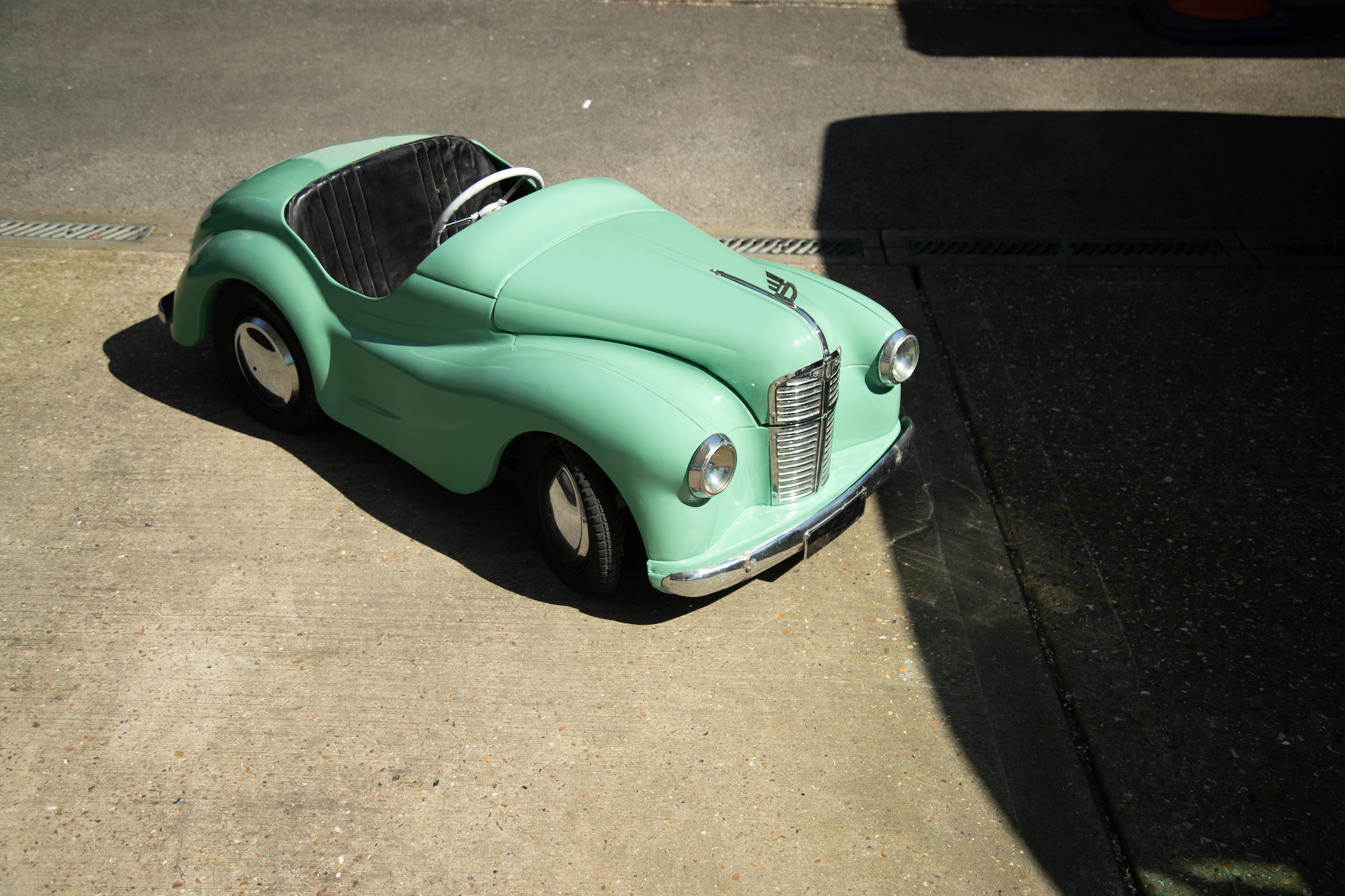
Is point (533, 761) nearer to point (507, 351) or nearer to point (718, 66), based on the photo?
point (507, 351)

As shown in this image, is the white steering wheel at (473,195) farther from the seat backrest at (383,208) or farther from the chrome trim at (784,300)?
the chrome trim at (784,300)

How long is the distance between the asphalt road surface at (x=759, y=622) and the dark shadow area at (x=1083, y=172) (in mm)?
44

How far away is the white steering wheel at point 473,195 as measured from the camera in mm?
3746

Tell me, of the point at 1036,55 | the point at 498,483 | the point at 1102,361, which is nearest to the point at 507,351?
the point at 498,483

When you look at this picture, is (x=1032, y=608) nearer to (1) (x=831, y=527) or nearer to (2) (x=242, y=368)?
(1) (x=831, y=527)

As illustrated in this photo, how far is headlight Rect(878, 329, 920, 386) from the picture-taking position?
355cm

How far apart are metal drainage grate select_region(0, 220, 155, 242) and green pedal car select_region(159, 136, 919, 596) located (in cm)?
189

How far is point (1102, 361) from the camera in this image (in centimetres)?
477

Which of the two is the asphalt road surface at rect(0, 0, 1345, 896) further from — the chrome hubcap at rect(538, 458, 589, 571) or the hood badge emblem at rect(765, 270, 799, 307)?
the hood badge emblem at rect(765, 270, 799, 307)

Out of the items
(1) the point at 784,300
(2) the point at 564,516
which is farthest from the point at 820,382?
(2) the point at 564,516

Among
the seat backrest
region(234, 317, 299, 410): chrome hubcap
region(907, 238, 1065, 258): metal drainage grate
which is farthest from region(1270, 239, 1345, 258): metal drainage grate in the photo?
region(234, 317, 299, 410): chrome hubcap

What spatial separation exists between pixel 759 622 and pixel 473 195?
2.12m

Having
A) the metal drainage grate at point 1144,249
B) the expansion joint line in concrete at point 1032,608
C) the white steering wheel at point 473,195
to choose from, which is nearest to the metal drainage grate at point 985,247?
the metal drainage grate at point 1144,249

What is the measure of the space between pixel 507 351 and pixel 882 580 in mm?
1636
